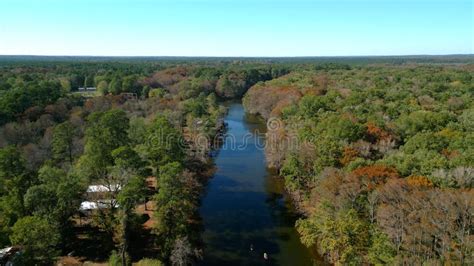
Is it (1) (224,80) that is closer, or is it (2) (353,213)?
(2) (353,213)

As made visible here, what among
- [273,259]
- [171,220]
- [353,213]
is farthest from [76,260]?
[353,213]

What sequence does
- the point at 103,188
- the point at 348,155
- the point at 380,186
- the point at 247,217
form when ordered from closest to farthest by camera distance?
the point at 380,186 → the point at 103,188 → the point at 247,217 → the point at 348,155

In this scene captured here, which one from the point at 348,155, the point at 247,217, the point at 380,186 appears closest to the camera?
the point at 380,186

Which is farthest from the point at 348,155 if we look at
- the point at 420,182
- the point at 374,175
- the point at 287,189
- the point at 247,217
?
the point at 247,217

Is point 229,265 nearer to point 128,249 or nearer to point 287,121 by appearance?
point 128,249

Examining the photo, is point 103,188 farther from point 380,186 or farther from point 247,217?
point 380,186

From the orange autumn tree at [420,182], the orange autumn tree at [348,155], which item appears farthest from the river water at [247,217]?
the orange autumn tree at [420,182]

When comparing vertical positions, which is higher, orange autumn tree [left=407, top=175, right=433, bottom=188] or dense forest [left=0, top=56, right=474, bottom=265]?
orange autumn tree [left=407, top=175, right=433, bottom=188]

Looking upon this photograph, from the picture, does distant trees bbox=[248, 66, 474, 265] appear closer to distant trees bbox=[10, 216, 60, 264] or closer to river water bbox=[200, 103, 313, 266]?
river water bbox=[200, 103, 313, 266]

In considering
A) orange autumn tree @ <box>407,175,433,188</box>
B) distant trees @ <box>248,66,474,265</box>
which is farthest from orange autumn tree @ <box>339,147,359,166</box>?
orange autumn tree @ <box>407,175,433,188</box>
